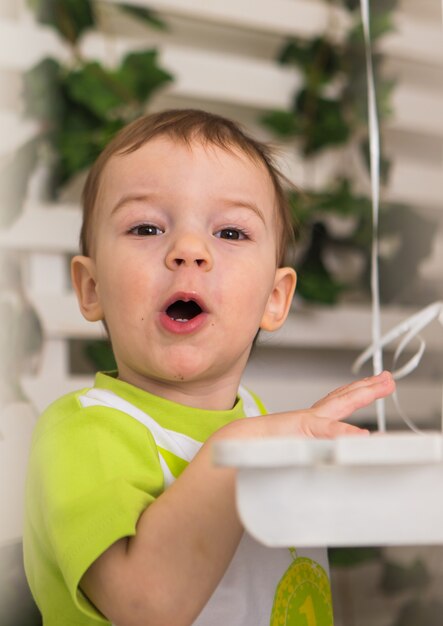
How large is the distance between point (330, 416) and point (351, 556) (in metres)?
0.95

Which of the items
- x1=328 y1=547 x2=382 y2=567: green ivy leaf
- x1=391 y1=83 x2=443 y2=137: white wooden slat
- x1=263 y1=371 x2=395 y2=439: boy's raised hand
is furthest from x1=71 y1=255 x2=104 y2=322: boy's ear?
x1=391 y1=83 x2=443 y2=137: white wooden slat

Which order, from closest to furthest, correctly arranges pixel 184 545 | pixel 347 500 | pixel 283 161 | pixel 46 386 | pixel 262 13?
1. pixel 347 500
2. pixel 184 545
3. pixel 46 386
4. pixel 283 161
5. pixel 262 13

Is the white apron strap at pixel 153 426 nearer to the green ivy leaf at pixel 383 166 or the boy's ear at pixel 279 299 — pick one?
the boy's ear at pixel 279 299

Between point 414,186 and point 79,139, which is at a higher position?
point 79,139

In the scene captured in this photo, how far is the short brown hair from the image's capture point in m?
0.83

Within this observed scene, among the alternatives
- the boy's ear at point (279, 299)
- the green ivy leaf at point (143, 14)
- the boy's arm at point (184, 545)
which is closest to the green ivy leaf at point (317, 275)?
the green ivy leaf at point (143, 14)

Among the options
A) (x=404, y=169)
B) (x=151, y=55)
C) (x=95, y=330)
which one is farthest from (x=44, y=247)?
(x=404, y=169)

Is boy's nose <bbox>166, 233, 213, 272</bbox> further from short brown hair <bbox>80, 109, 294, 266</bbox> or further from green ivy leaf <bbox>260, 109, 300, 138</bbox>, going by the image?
green ivy leaf <bbox>260, 109, 300, 138</bbox>

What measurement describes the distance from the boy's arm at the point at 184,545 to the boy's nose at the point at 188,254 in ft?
0.59

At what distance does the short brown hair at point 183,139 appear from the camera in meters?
0.83

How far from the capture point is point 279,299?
3.15ft

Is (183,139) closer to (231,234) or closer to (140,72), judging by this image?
(231,234)

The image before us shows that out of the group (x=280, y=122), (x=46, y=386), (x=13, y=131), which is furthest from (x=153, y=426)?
(x=280, y=122)

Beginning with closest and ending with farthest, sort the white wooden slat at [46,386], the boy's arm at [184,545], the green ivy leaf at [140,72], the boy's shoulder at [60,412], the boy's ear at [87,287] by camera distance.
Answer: the boy's arm at [184,545] → the boy's shoulder at [60,412] → the boy's ear at [87,287] → the white wooden slat at [46,386] → the green ivy leaf at [140,72]
